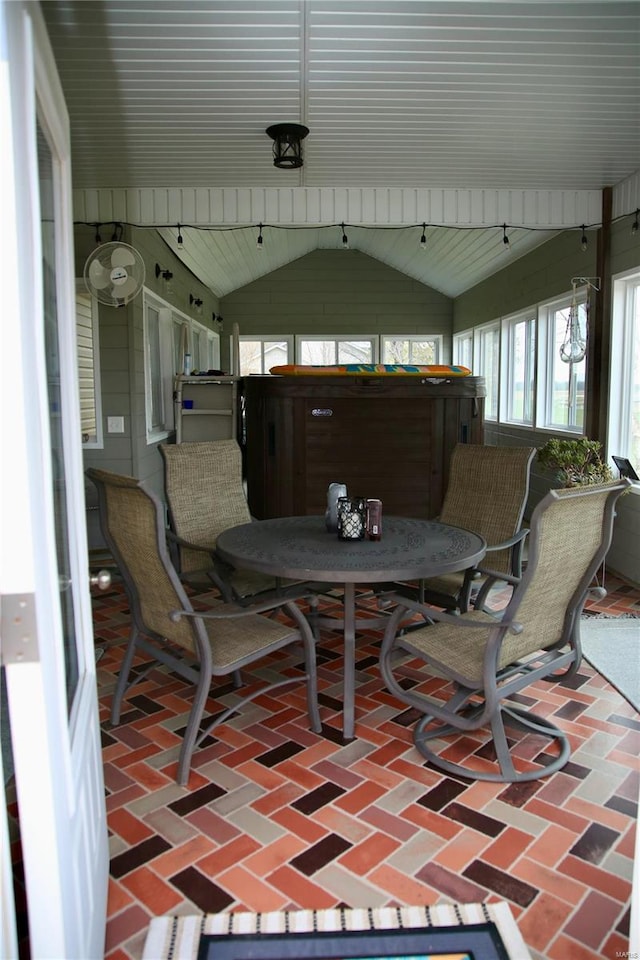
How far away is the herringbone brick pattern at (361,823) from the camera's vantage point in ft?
6.04

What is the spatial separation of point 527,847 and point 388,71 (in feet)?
10.8

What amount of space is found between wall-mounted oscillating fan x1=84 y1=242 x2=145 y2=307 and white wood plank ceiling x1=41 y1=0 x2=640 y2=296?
45cm

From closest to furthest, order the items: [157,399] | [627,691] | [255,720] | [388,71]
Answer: [255,720]
[627,691]
[388,71]
[157,399]

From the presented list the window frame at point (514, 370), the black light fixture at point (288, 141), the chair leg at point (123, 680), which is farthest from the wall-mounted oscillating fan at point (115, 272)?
the window frame at point (514, 370)

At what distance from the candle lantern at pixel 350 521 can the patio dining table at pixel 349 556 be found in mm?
35

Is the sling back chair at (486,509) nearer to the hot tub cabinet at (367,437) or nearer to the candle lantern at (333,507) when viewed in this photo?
the candle lantern at (333,507)

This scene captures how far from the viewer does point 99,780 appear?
187 cm

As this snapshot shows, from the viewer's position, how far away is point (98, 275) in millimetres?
4895

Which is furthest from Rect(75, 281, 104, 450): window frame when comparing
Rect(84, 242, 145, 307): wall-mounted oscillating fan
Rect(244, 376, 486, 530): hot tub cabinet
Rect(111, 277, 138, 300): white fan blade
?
Rect(244, 376, 486, 530): hot tub cabinet

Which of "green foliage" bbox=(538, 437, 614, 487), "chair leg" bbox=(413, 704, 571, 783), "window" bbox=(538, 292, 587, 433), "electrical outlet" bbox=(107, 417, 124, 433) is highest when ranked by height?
"window" bbox=(538, 292, 587, 433)

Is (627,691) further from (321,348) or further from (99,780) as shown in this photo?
(321,348)

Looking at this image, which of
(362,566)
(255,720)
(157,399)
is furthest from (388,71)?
(157,399)

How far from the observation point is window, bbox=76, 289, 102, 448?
17.6 ft

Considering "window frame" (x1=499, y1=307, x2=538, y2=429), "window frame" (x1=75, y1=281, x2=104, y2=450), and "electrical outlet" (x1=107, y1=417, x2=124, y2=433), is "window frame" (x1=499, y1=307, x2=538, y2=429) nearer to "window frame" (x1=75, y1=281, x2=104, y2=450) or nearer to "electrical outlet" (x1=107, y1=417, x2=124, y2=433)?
"electrical outlet" (x1=107, y1=417, x2=124, y2=433)
